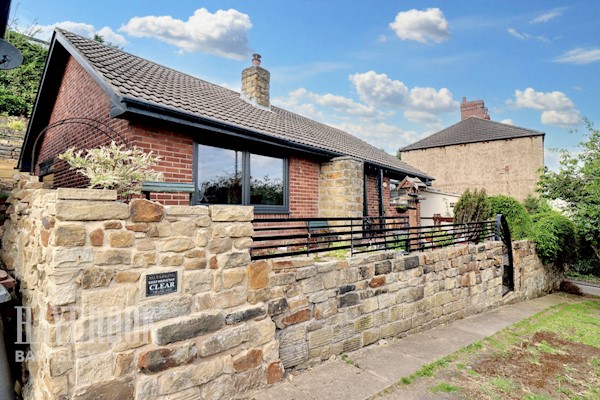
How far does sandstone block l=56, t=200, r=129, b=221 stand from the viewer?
218 cm

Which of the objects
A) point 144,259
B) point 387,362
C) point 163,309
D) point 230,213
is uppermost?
point 230,213

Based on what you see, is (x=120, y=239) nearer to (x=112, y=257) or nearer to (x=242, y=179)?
(x=112, y=257)

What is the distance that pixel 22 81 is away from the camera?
41.4 ft

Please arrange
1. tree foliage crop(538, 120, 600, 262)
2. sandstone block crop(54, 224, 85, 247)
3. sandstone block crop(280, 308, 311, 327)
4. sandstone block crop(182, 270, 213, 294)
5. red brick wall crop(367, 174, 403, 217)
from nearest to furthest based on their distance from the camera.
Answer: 1. sandstone block crop(54, 224, 85, 247)
2. sandstone block crop(182, 270, 213, 294)
3. sandstone block crop(280, 308, 311, 327)
4. red brick wall crop(367, 174, 403, 217)
5. tree foliage crop(538, 120, 600, 262)

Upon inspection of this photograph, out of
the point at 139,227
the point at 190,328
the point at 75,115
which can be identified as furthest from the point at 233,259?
the point at 75,115

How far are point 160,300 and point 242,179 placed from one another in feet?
13.8

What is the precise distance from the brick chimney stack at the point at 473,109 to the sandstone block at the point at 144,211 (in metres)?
27.9

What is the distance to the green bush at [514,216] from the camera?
9648 millimetres

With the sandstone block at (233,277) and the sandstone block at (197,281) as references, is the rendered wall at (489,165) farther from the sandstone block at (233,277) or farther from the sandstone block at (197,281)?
the sandstone block at (197,281)

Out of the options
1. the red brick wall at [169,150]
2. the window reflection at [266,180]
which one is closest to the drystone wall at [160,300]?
the red brick wall at [169,150]

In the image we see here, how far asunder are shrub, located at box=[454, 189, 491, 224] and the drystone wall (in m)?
6.80


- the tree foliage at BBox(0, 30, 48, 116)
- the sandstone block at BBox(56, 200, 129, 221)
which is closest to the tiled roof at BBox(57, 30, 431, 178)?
the sandstone block at BBox(56, 200, 129, 221)

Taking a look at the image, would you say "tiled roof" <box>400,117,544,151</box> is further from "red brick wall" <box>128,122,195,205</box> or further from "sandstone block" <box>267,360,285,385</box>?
"sandstone block" <box>267,360,285,385</box>

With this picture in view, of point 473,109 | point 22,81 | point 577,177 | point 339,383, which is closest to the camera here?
point 339,383
